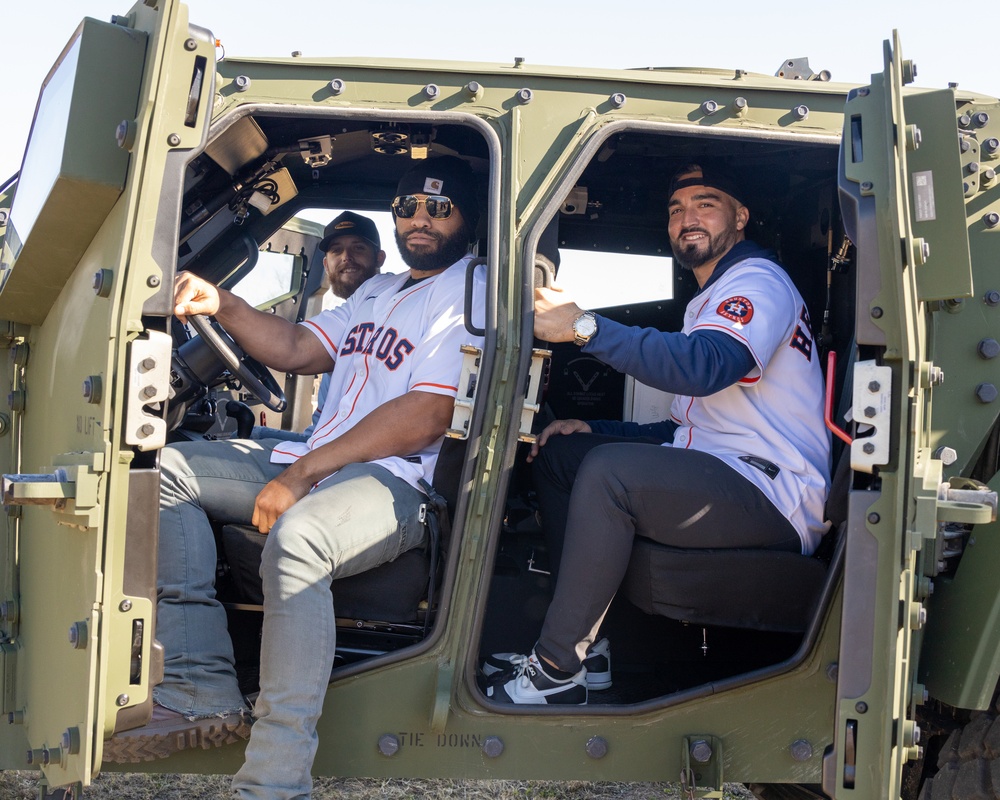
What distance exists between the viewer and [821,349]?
9.96 ft

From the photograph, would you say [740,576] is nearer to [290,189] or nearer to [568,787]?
[568,787]

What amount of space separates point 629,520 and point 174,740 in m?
1.16

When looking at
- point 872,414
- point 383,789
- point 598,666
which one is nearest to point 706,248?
point 872,414

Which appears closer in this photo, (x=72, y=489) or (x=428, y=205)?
(x=72, y=489)

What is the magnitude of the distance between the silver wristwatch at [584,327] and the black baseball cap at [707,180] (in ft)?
2.39

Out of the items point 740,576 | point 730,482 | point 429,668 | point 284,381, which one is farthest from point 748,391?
point 284,381

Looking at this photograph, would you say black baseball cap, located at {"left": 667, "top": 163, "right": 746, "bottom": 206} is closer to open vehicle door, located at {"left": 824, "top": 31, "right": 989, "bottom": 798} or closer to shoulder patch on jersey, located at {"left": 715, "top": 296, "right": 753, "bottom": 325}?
shoulder patch on jersey, located at {"left": 715, "top": 296, "right": 753, "bottom": 325}

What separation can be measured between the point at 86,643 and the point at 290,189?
6.12ft

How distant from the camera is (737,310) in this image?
2646 mm

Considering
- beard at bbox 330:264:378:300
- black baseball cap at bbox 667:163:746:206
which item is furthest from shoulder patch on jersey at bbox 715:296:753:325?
beard at bbox 330:264:378:300

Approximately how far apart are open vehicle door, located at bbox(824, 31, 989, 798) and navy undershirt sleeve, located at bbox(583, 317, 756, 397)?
1.50 ft

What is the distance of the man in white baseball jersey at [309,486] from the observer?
2.37m

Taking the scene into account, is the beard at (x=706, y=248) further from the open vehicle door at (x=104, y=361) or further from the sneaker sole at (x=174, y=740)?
the sneaker sole at (x=174, y=740)

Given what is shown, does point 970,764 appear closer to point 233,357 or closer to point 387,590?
point 387,590
